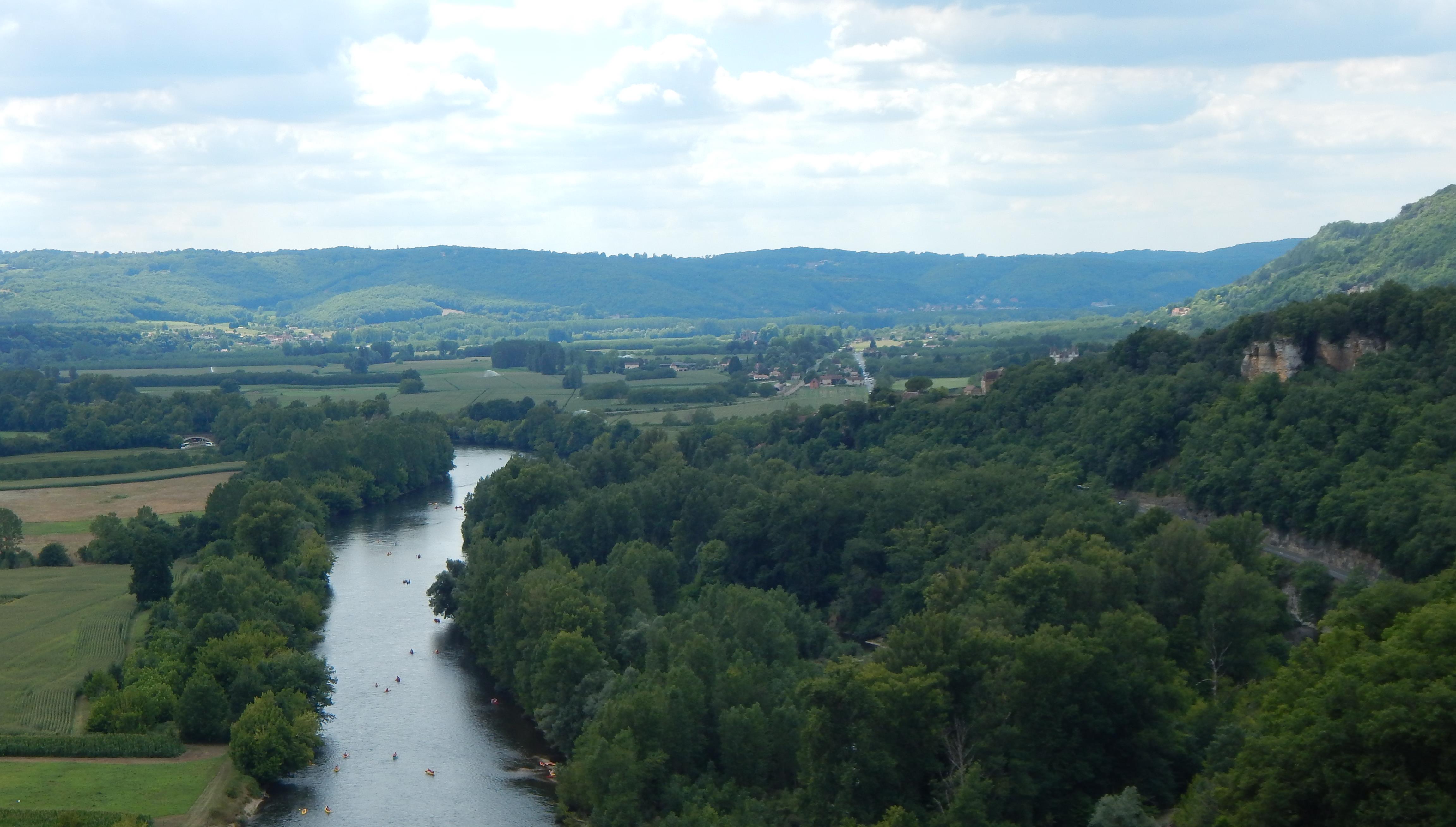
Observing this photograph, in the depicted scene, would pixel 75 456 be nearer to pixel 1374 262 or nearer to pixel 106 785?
pixel 106 785

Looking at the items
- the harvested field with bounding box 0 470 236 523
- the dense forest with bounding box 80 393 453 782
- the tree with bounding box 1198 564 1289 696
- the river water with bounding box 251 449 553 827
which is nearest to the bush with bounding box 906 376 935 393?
the dense forest with bounding box 80 393 453 782

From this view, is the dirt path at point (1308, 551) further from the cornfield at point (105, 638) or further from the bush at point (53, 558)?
the bush at point (53, 558)

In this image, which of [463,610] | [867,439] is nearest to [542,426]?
[867,439]

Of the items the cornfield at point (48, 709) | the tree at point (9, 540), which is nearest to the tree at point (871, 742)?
the cornfield at point (48, 709)

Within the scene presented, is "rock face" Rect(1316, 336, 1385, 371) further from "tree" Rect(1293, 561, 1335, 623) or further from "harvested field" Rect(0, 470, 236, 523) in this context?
"harvested field" Rect(0, 470, 236, 523)

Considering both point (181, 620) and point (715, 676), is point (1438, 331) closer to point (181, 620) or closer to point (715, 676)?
point (715, 676)

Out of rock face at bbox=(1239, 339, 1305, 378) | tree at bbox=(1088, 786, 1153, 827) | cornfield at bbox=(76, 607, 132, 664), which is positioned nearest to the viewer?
tree at bbox=(1088, 786, 1153, 827)
